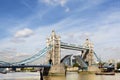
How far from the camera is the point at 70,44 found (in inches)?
5221

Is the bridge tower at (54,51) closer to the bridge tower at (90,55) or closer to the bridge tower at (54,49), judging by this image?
the bridge tower at (54,49)

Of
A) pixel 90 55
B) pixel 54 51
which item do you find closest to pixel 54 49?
pixel 54 51

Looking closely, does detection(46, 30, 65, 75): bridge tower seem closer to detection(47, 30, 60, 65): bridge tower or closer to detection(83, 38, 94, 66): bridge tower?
detection(47, 30, 60, 65): bridge tower

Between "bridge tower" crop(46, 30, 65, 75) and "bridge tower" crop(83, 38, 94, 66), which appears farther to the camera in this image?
"bridge tower" crop(83, 38, 94, 66)

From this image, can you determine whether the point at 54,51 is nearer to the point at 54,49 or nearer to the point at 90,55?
the point at 54,49

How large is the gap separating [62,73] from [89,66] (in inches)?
1697

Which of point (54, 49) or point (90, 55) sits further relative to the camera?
point (90, 55)

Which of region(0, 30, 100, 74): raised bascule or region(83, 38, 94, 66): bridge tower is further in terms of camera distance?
region(83, 38, 94, 66): bridge tower

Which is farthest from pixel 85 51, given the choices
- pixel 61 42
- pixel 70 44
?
pixel 61 42

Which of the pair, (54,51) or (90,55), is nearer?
(54,51)

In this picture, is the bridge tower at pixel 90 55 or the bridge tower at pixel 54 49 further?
the bridge tower at pixel 90 55

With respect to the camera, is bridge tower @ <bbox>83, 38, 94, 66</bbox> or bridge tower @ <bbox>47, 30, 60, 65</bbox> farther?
bridge tower @ <bbox>83, 38, 94, 66</bbox>

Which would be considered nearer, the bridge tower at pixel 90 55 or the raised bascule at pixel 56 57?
the raised bascule at pixel 56 57

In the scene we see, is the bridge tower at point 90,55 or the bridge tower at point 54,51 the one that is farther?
the bridge tower at point 90,55
